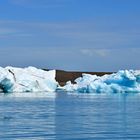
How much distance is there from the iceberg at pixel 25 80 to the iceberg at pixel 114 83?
A: 9.47ft

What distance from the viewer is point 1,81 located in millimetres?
40312

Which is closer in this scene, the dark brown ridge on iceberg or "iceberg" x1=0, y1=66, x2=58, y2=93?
"iceberg" x1=0, y1=66, x2=58, y2=93

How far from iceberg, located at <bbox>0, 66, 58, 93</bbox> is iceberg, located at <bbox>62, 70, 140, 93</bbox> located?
2.89 metres

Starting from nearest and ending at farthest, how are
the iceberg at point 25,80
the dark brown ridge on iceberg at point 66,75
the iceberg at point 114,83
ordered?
the iceberg at point 114,83, the iceberg at point 25,80, the dark brown ridge on iceberg at point 66,75

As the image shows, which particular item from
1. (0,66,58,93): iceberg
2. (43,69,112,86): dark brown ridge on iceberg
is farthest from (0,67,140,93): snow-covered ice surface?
(43,69,112,86): dark brown ridge on iceberg

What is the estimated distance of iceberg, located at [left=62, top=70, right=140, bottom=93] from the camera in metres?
41.3

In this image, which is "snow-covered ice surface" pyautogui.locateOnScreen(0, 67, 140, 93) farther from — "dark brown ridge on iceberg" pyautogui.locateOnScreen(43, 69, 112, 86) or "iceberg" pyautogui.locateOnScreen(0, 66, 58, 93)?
"dark brown ridge on iceberg" pyautogui.locateOnScreen(43, 69, 112, 86)

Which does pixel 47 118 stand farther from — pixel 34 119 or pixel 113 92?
pixel 113 92

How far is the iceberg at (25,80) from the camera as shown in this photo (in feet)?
137

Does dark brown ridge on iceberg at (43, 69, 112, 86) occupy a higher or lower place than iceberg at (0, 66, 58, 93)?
higher

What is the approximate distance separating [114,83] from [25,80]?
23.1ft

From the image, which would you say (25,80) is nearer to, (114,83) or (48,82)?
(48,82)

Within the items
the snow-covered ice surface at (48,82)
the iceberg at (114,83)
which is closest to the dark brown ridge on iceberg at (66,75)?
the iceberg at (114,83)

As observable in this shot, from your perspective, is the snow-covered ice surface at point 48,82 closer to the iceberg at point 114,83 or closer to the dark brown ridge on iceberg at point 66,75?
the iceberg at point 114,83
